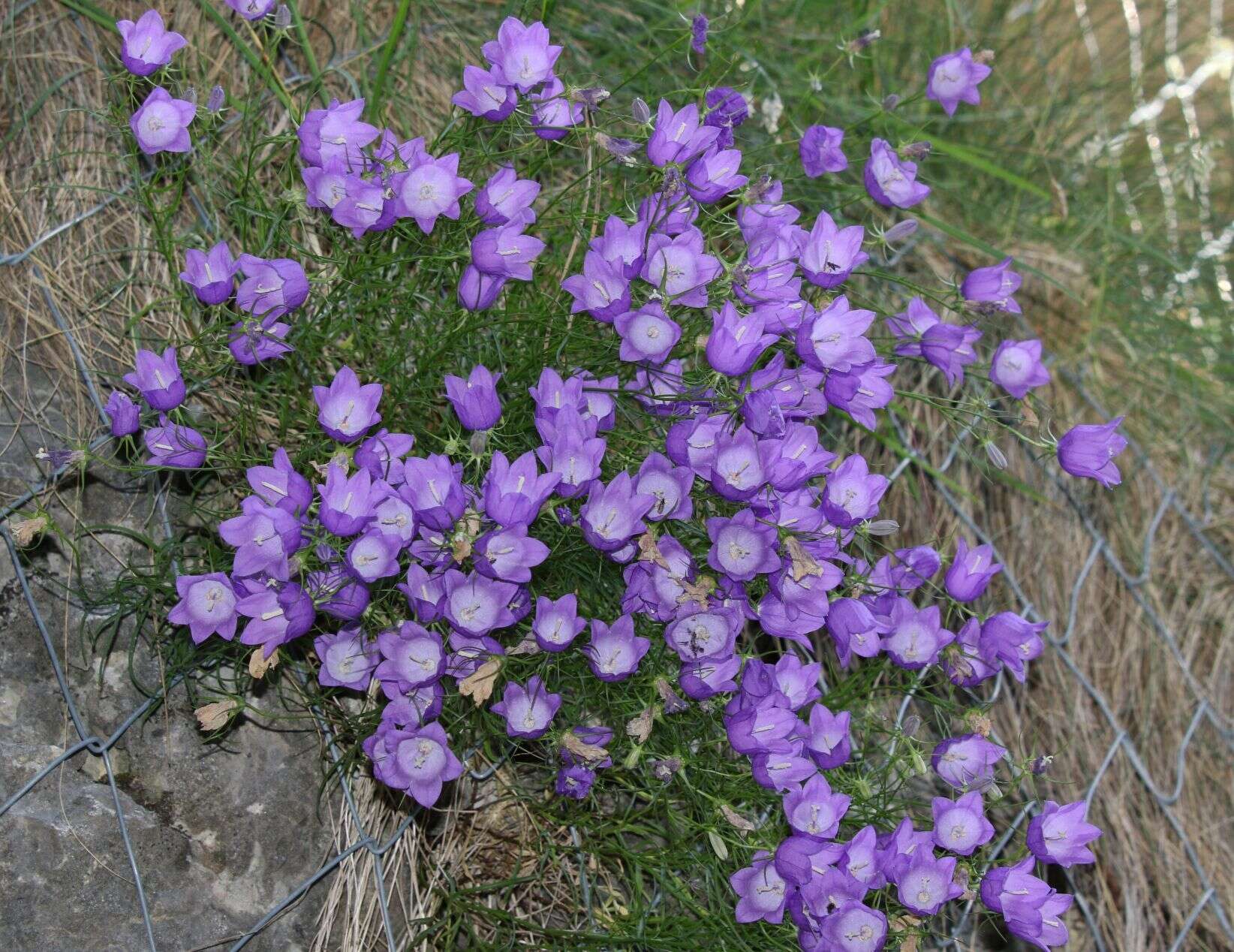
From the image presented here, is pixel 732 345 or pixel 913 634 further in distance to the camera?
pixel 913 634

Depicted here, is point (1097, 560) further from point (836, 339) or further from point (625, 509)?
point (625, 509)

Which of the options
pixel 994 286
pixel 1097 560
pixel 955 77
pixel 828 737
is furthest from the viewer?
pixel 1097 560

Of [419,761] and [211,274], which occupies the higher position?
[211,274]

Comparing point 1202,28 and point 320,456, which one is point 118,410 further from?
point 1202,28

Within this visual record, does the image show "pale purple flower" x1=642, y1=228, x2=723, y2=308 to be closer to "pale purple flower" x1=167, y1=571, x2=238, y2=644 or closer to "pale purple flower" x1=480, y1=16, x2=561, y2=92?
"pale purple flower" x1=480, y1=16, x2=561, y2=92

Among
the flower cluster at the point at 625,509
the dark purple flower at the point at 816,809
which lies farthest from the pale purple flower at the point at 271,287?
the dark purple flower at the point at 816,809

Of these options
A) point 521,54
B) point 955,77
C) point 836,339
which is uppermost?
point 955,77

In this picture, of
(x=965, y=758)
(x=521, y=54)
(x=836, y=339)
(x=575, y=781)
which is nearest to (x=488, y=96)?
(x=521, y=54)
